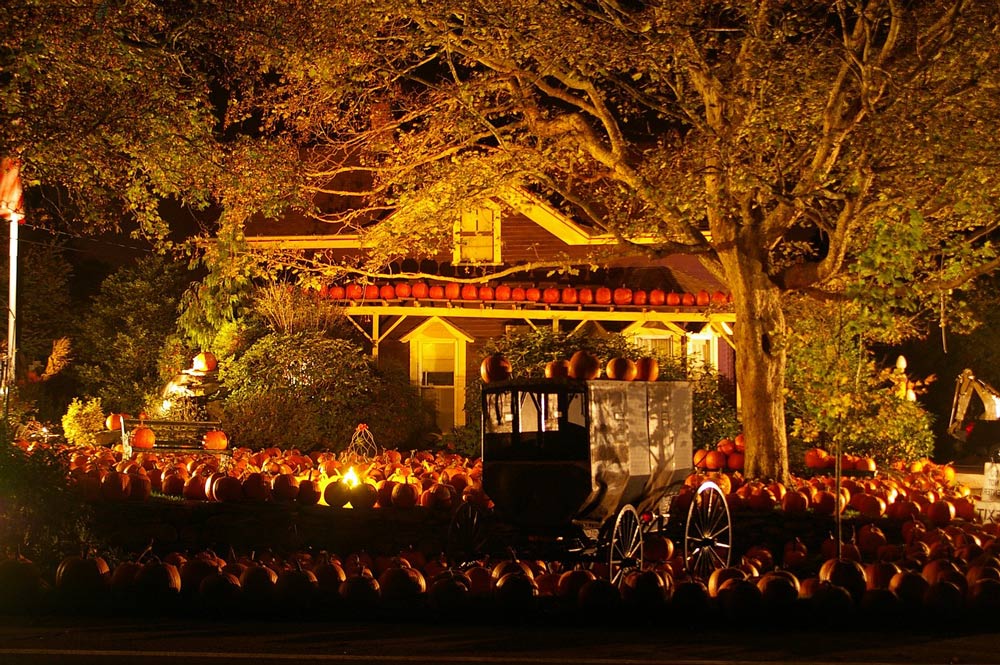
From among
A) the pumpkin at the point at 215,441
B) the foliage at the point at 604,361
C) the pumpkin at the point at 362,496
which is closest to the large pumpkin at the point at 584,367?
the pumpkin at the point at 362,496

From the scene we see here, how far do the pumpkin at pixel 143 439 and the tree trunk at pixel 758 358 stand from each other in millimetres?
8807

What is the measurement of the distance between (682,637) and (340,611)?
2641 mm

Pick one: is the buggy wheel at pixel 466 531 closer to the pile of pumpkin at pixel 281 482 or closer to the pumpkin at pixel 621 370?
the pile of pumpkin at pixel 281 482

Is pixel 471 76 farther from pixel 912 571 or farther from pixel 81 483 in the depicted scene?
pixel 912 571

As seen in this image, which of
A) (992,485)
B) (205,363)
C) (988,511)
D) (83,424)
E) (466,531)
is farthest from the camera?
(205,363)

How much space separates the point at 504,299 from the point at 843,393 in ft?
52.0

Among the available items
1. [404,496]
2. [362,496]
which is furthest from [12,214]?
[404,496]

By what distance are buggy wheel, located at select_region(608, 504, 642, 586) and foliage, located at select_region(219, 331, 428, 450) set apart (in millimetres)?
12145

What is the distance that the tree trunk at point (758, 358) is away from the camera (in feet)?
56.1

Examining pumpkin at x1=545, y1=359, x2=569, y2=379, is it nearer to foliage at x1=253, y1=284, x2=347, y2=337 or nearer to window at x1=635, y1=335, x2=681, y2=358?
foliage at x1=253, y1=284, x2=347, y2=337

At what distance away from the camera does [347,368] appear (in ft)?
76.1

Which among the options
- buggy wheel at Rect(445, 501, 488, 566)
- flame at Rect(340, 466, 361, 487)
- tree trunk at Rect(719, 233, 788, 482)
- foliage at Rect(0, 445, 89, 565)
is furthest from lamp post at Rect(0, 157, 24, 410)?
tree trunk at Rect(719, 233, 788, 482)

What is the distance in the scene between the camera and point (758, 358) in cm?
1722

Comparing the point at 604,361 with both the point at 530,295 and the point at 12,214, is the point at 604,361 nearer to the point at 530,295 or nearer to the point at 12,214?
the point at 530,295
